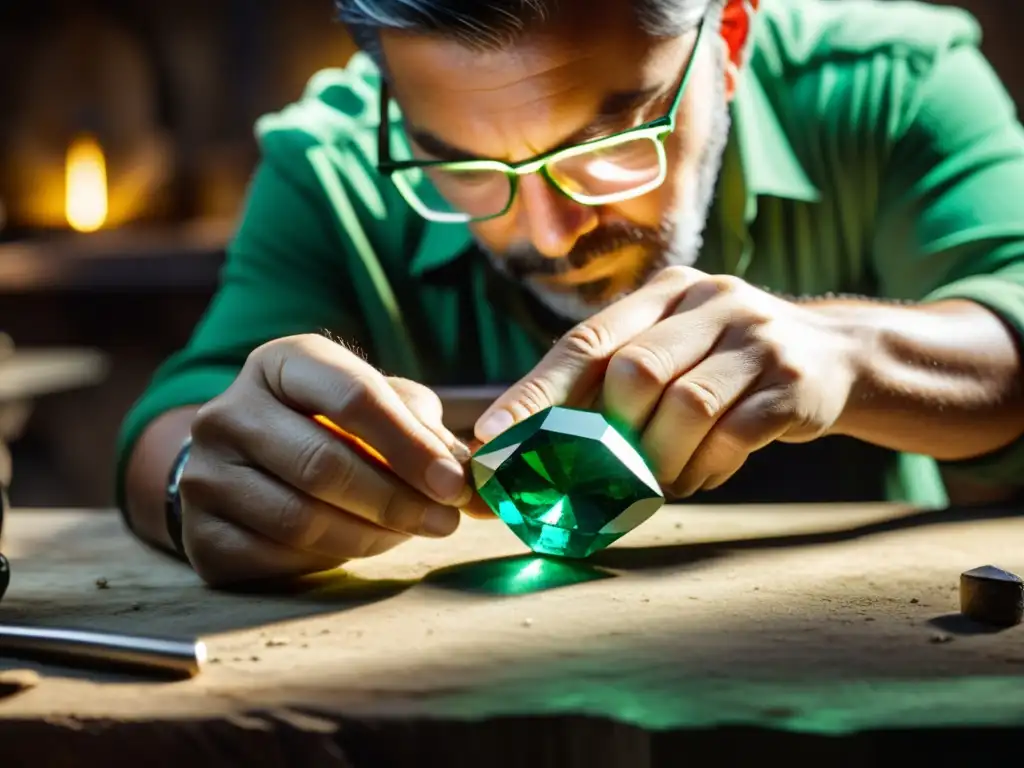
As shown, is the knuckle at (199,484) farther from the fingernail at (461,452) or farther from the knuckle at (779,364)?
the knuckle at (779,364)

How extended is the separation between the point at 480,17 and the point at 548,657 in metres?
0.56

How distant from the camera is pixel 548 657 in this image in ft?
2.22

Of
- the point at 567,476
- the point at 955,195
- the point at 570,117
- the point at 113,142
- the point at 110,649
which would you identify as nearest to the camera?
the point at 110,649

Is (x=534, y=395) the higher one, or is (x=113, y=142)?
(x=113, y=142)

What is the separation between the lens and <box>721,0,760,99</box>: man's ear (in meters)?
1.21

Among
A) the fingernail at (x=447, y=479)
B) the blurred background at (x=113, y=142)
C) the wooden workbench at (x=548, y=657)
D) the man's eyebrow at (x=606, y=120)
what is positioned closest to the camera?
the wooden workbench at (x=548, y=657)

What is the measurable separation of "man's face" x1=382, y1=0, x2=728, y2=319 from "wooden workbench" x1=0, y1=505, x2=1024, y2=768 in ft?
1.02

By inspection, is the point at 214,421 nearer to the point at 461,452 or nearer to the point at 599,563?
the point at 461,452

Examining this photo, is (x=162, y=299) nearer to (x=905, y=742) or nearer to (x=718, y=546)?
(x=718, y=546)

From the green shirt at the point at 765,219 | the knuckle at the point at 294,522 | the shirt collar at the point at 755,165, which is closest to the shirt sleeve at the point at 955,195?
the green shirt at the point at 765,219

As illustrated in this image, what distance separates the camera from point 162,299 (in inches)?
111

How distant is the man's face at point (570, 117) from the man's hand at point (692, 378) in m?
0.21

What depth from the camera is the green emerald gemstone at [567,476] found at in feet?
2.59

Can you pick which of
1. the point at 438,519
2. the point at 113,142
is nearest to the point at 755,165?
the point at 438,519
